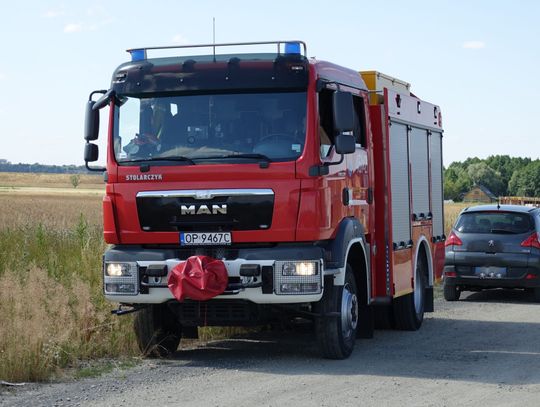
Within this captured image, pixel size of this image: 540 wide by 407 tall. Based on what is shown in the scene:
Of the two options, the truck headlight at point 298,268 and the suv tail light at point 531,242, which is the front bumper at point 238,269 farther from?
the suv tail light at point 531,242

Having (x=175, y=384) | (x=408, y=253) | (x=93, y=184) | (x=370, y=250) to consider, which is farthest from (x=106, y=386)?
(x=93, y=184)

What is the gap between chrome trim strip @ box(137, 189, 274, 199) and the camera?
10.3 m

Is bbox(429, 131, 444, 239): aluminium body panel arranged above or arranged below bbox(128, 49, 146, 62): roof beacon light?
below

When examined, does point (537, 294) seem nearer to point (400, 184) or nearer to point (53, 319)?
point (400, 184)

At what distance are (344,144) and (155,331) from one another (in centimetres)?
281

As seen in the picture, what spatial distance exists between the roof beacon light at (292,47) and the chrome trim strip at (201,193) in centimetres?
141

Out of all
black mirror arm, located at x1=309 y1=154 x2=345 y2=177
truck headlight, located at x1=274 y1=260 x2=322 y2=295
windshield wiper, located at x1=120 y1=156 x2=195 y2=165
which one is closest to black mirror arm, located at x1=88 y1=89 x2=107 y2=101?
windshield wiper, located at x1=120 y1=156 x2=195 y2=165

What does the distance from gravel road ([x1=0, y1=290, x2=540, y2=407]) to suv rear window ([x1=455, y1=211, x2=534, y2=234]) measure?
493 centimetres

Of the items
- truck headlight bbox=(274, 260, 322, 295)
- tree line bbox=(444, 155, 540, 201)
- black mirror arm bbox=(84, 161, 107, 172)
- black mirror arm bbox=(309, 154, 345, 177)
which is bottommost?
truck headlight bbox=(274, 260, 322, 295)

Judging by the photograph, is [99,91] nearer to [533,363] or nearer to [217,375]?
[217,375]

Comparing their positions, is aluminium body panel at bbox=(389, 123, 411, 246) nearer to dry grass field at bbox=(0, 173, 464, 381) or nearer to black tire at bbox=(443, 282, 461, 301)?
dry grass field at bbox=(0, 173, 464, 381)

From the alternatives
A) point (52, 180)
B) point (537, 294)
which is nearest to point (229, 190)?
point (537, 294)

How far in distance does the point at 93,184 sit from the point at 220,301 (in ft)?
437

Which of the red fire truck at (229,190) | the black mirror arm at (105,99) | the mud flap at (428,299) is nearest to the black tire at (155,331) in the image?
the red fire truck at (229,190)
